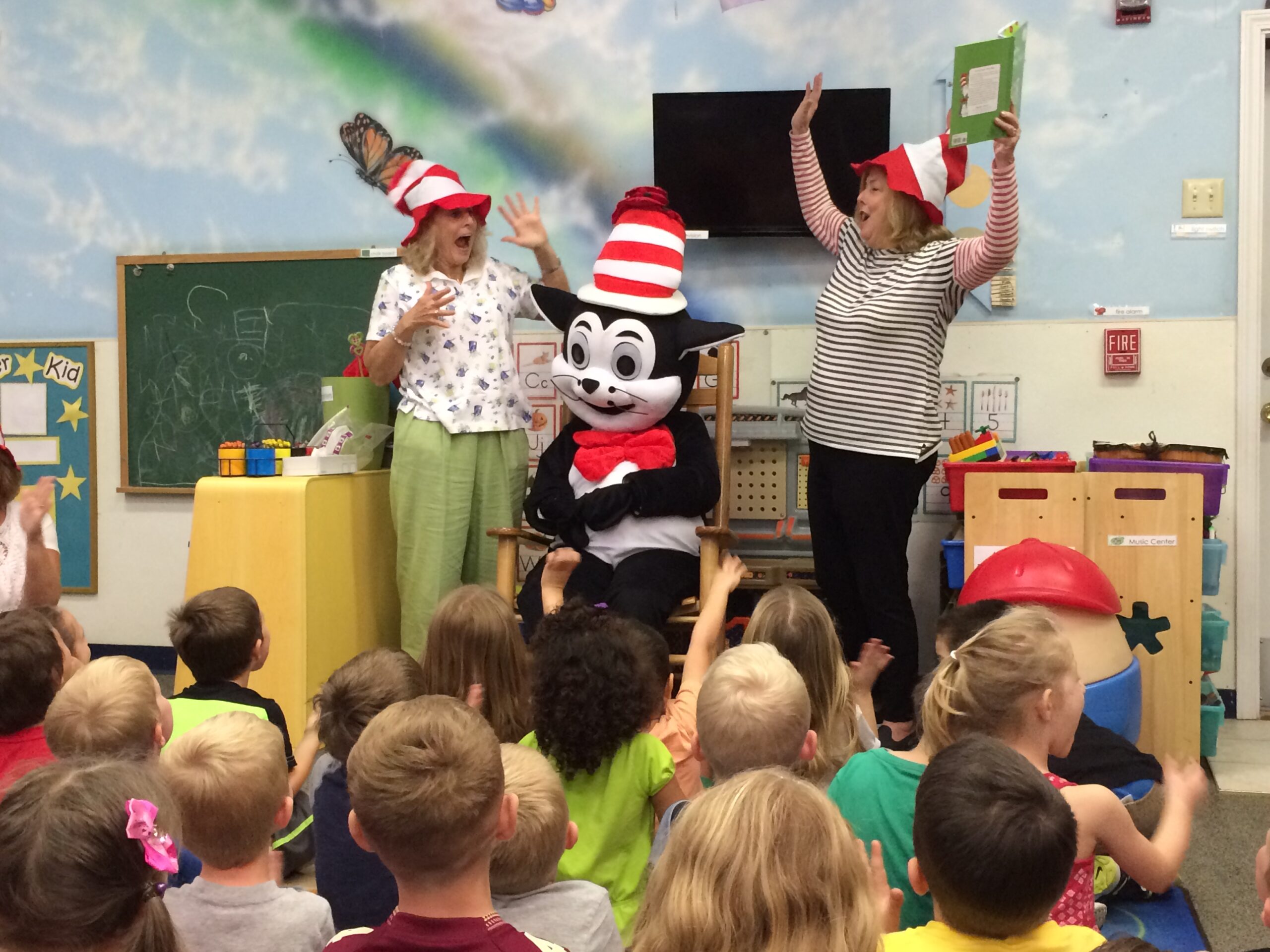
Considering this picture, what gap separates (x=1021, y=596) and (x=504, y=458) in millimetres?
1466

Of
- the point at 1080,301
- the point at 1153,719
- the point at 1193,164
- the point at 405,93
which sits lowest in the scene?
the point at 1153,719

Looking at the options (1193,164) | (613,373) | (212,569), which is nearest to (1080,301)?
(1193,164)

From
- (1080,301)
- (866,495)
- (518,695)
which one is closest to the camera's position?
(518,695)

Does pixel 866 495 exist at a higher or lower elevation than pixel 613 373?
lower

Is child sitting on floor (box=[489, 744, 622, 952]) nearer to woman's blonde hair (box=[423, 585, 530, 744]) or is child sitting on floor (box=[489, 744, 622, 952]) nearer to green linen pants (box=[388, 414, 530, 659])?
woman's blonde hair (box=[423, 585, 530, 744])

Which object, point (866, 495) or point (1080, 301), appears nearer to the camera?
point (866, 495)

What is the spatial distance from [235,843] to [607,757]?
59 cm


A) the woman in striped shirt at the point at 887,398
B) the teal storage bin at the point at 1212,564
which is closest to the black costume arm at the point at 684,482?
the woman in striped shirt at the point at 887,398

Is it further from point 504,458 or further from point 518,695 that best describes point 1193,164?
point 518,695

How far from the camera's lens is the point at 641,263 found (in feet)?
10.5

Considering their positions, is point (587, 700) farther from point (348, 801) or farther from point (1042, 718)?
point (1042, 718)

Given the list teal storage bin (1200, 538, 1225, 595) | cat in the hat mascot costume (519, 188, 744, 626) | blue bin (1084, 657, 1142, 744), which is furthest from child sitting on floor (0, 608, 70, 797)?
teal storage bin (1200, 538, 1225, 595)

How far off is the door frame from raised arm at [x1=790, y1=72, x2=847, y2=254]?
46.7 inches

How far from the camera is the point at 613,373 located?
3.21 meters
